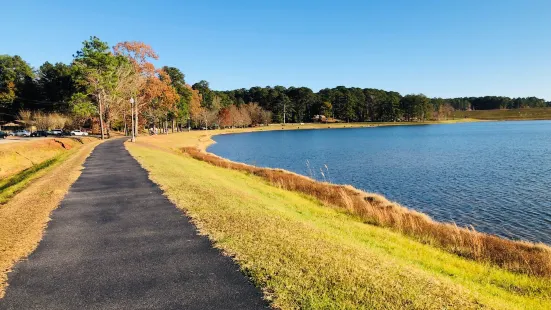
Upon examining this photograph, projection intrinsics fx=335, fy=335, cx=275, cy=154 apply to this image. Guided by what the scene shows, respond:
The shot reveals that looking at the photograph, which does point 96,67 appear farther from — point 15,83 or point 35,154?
point 15,83

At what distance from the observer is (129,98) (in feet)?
229

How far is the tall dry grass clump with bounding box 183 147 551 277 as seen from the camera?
482 inches

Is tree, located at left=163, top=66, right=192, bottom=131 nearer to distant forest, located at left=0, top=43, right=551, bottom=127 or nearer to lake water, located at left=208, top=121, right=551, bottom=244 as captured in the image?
distant forest, located at left=0, top=43, right=551, bottom=127

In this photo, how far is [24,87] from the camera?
314 feet

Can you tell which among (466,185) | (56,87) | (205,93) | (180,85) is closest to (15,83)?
(56,87)

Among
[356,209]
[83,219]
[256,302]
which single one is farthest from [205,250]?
[356,209]

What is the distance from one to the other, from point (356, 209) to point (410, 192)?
10.5 m

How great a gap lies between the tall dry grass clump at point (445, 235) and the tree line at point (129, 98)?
42800 millimetres

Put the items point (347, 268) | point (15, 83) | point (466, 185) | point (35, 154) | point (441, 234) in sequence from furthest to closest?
point (15, 83)
point (35, 154)
point (466, 185)
point (441, 234)
point (347, 268)

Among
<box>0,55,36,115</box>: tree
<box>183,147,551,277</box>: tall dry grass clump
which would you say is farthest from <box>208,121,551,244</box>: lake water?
<box>0,55,36,115</box>: tree

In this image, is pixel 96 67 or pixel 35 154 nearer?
pixel 35 154

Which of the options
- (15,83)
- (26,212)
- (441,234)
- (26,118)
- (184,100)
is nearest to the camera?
(26,212)

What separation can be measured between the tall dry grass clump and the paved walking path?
1008 cm

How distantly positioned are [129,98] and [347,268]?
71.3 metres
